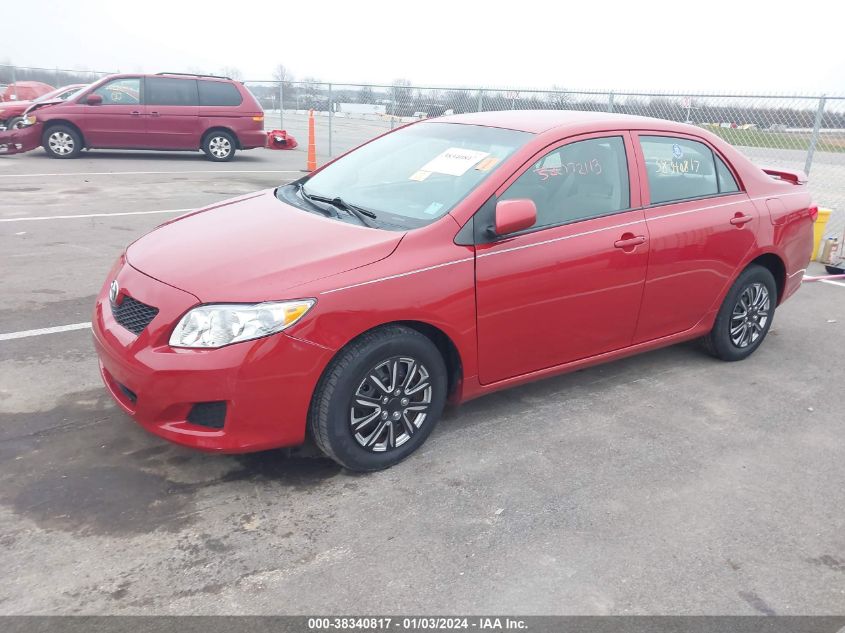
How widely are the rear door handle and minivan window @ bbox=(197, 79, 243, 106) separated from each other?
41.1 ft

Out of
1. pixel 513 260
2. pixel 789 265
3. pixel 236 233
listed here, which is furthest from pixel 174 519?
pixel 789 265

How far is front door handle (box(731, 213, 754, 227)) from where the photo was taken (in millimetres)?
4754

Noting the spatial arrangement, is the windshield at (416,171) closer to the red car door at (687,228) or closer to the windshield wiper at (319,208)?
the windshield wiper at (319,208)

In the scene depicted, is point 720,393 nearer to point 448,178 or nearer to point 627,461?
point 627,461

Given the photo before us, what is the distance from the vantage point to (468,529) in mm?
3121

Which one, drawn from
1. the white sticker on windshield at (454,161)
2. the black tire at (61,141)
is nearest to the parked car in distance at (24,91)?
the black tire at (61,141)

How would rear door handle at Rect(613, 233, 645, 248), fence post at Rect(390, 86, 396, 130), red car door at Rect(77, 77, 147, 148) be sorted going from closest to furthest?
rear door handle at Rect(613, 233, 645, 248)
red car door at Rect(77, 77, 147, 148)
fence post at Rect(390, 86, 396, 130)

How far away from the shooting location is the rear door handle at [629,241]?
163 inches

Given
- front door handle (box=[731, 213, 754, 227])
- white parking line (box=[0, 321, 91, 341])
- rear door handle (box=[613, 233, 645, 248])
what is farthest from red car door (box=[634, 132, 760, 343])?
white parking line (box=[0, 321, 91, 341])

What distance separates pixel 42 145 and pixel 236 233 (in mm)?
12538

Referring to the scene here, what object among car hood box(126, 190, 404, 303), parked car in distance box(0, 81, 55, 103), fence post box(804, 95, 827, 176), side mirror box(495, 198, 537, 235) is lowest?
car hood box(126, 190, 404, 303)

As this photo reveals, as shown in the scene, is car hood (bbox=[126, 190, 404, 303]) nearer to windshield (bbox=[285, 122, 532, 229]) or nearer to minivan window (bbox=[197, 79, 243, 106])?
windshield (bbox=[285, 122, 532, 229])

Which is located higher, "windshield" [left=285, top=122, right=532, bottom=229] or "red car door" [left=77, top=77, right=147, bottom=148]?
"red car door" [left=77, top=77, right=147, bottom=148]

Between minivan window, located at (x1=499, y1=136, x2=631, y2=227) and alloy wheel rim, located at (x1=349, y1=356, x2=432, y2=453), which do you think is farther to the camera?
minivan window, located at (x1=499, y1=136, x2=631, y2=227)
